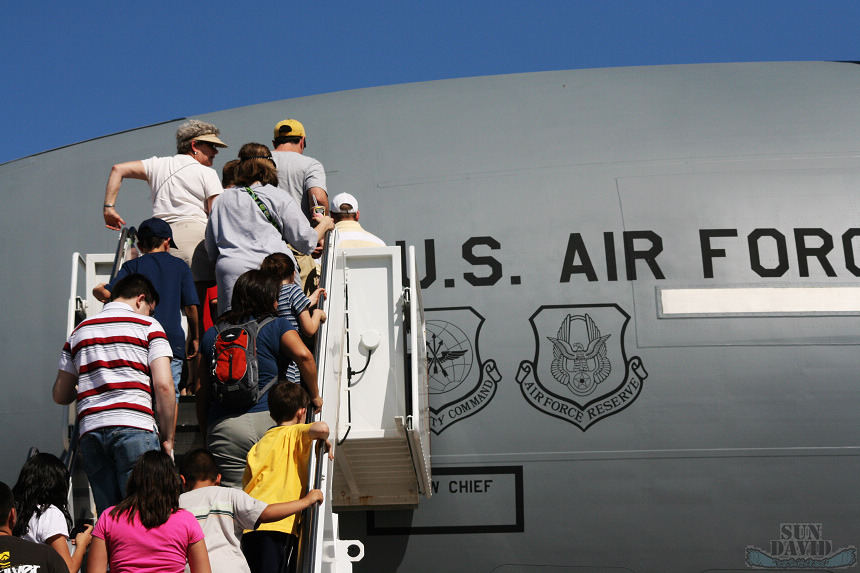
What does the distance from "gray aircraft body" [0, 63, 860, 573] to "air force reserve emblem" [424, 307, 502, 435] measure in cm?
2

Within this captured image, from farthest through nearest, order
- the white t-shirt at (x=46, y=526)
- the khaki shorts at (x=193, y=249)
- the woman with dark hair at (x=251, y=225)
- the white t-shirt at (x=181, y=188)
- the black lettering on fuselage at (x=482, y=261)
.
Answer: the black lettering on fuselage at (x=482, y=261) → the white t-shirt at (x=181, y=188) → the khaki shorts at (x=193, y=249) → the woman with dark hair at (x=251, y=225) → the white t-shirt at (x=46, y=526)

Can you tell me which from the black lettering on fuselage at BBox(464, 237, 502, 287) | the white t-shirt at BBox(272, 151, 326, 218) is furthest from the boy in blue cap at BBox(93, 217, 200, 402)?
the black lettering on fuselage at BBox(464, 237, 502, 287)

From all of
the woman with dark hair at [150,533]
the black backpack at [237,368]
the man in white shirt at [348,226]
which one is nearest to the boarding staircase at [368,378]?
the man in white shirt at [348,226]

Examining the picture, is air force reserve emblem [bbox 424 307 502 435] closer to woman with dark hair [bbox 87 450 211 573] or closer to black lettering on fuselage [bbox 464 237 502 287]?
black lettering on fuselage [bbox 464 237 502 287]

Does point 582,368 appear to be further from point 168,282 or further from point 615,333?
point 168,282

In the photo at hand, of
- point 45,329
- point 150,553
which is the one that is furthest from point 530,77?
point 150,553

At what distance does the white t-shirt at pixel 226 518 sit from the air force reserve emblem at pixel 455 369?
9.58ft

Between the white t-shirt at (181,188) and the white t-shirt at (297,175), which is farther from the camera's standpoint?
the white t-shirt at (297,175)

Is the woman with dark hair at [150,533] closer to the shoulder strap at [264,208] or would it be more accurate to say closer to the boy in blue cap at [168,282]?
the boy in blue cap at [168,282]

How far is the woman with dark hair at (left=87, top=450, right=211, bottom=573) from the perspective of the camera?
3789 millimetres

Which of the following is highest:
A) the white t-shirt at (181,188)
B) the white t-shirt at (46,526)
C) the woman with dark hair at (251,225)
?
the white t-shirt at (181,188)

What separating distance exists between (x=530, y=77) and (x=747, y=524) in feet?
13.8

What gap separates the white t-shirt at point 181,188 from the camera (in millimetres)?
6617

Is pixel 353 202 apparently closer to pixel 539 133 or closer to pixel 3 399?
pixel 539 133
